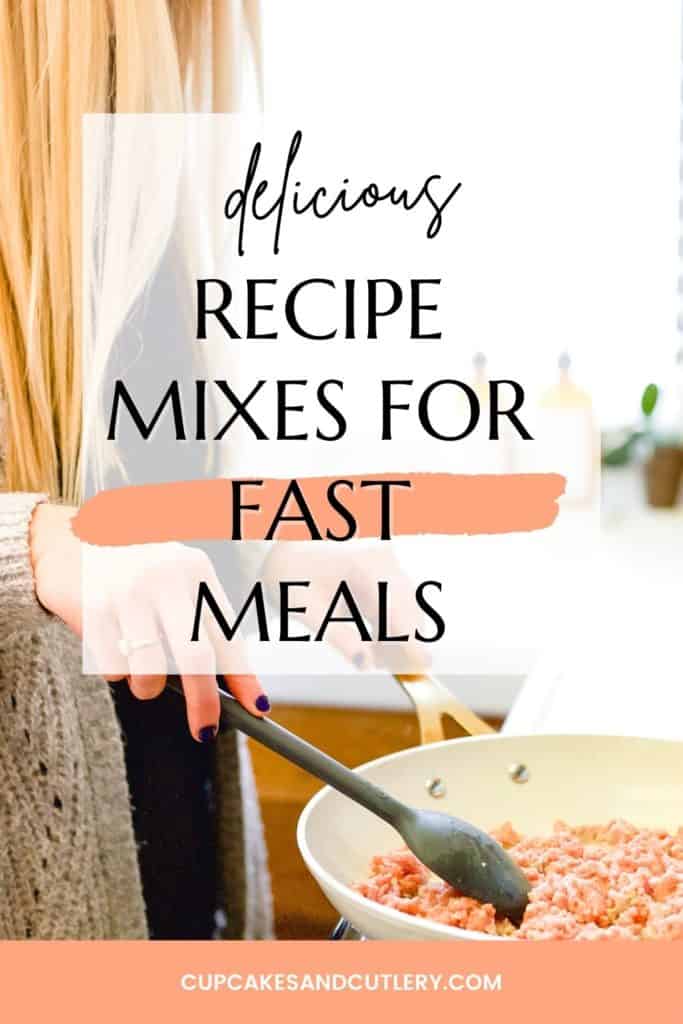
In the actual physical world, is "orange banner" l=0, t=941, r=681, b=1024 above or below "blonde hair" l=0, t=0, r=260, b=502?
below

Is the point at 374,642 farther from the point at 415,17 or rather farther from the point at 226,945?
the point at 415,17

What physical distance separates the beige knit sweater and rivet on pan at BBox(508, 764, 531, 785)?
11.1 inches

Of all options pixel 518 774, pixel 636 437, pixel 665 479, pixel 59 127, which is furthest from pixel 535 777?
pixel 665 479

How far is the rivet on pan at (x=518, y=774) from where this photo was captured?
68cm

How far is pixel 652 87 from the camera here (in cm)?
83

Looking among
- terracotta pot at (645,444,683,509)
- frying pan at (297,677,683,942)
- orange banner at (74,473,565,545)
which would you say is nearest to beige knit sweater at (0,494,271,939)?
orange banner at (74,473,565,545)

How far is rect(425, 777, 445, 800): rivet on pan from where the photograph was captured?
0.67 meters

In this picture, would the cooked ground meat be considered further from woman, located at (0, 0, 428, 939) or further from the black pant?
the black pant

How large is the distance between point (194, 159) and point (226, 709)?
317 millimetres

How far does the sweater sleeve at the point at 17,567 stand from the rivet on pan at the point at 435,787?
0.24 meters

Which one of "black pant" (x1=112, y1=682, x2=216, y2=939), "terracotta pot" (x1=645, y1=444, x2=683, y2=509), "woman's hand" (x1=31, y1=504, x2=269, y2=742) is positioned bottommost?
"black pant" (x1=112, y1=682, x2=216, y2=939)

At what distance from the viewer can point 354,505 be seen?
67 cm

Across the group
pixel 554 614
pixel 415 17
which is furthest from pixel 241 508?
pixel 554 614

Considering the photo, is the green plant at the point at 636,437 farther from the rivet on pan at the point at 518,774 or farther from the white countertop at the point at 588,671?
the rivet on pan at the point at 518,774
